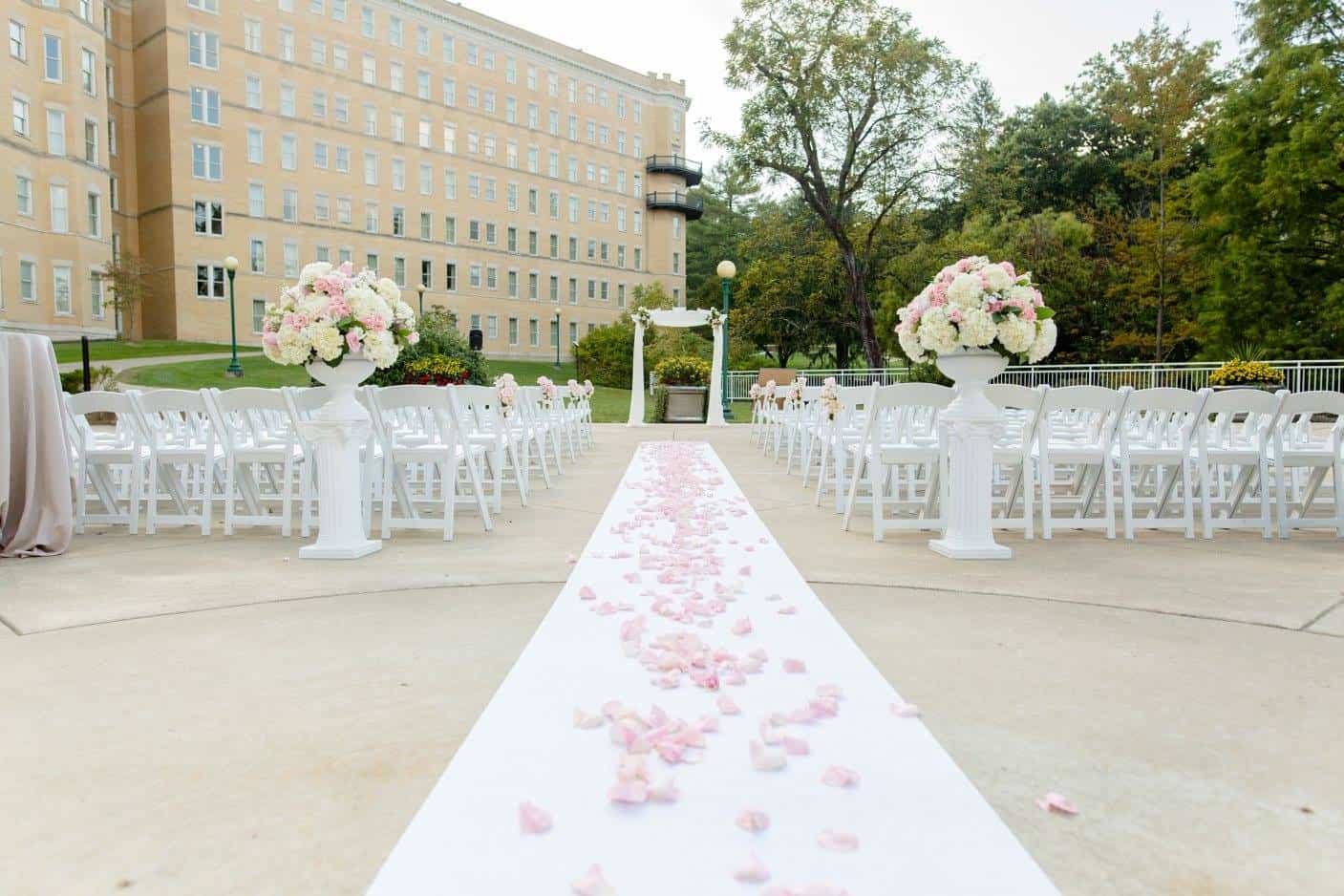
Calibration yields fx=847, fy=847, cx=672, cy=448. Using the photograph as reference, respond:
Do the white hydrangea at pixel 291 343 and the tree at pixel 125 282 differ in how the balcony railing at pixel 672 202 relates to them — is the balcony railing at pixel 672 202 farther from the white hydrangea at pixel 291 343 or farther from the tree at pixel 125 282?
the white hydrangea at pixel 291 343

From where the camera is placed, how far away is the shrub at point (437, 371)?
1697 cm

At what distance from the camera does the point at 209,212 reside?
120 feet

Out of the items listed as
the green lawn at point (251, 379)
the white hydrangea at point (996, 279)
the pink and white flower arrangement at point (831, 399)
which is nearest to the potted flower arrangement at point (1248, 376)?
the pink and white flower arrangement at point (831, 399)

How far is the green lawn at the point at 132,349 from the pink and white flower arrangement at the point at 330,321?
25571 millimetres

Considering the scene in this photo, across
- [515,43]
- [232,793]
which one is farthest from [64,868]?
[515,43]

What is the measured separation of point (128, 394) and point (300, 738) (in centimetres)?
445

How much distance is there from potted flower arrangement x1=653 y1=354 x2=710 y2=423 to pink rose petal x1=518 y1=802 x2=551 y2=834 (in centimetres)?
1894

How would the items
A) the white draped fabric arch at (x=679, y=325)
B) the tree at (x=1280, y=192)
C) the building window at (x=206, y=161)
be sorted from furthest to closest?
the building window at (x=206, y=161)
the tree at (x=1280, y=192)
the white draped fabric arch at (x=679, y=325)

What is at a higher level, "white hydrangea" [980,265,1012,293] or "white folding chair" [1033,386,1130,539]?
"white hydrangea" [980,265,1012,293]

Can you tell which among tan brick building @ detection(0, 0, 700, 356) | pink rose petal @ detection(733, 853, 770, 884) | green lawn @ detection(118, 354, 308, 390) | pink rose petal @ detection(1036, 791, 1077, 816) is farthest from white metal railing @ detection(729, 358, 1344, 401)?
tan brick building @ detection(0, 0, 700, 356)

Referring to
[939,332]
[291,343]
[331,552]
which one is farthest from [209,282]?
[939,332]

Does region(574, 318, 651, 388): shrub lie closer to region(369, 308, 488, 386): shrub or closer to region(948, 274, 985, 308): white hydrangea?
region(369, 308, 488, 386): shrub

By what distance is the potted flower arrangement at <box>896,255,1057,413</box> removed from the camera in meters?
5.05

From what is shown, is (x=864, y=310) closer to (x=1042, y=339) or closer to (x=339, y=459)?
(x=1042, y=339)
